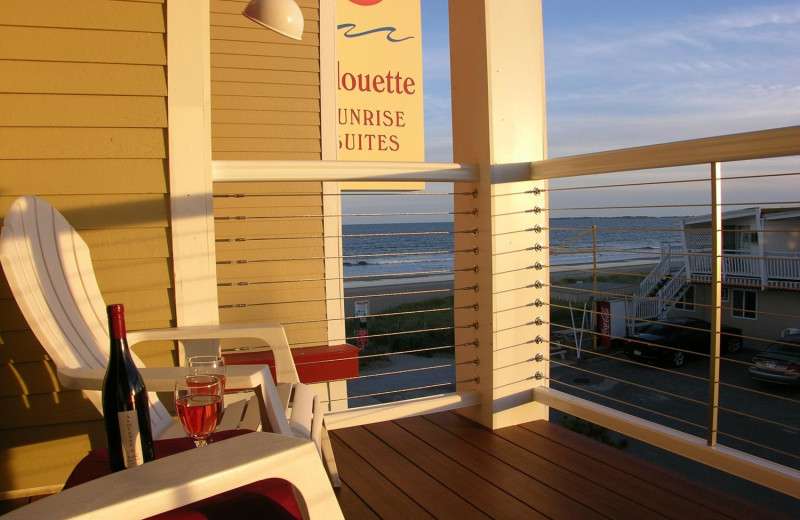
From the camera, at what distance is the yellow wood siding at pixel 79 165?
6.66ft

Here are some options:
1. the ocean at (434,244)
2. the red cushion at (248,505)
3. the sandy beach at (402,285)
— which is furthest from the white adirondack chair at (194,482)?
the sandy beach at (402,285)

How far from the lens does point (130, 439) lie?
40.9 inches

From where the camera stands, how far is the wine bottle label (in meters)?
1.03

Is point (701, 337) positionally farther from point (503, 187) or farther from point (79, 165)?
point (79, 165)

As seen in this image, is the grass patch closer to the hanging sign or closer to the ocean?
the ocean

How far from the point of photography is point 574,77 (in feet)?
78.8

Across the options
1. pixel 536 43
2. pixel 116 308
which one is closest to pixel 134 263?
pixel 116 308

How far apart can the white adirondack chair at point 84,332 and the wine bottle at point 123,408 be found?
31 cm

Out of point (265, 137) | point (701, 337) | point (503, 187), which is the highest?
point (265, 137)

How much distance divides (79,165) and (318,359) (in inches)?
106

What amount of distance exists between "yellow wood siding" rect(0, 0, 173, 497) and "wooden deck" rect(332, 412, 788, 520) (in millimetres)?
915

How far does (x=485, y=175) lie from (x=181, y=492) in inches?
75.8

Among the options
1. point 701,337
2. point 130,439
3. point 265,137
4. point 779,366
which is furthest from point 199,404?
point 701,337

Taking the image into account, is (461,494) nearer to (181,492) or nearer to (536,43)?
(181,492)
